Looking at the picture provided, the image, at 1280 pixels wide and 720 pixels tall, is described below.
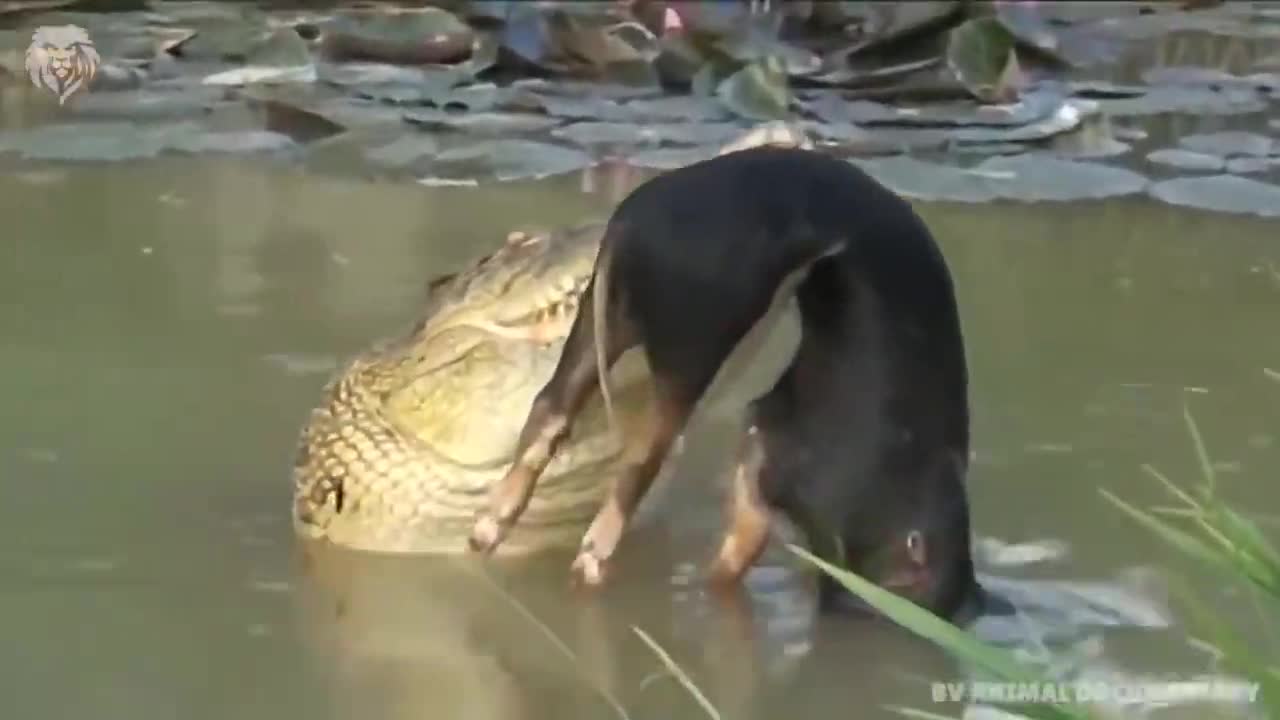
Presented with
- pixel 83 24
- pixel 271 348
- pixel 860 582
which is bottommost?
pixel 83 24

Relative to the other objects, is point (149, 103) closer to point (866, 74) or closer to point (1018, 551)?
point (866, 74)

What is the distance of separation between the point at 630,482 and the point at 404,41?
3626 millimetres

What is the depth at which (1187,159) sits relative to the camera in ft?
14.0

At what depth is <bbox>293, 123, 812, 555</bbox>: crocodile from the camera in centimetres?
219

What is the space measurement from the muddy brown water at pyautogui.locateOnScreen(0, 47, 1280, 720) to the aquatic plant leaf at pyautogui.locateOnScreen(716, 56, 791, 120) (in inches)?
35.4

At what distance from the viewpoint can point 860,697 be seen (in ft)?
6.11

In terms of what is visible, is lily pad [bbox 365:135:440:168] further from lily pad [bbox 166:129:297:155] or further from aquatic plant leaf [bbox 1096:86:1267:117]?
aquatic plant leaf [bbox 1096:86:1267:117]

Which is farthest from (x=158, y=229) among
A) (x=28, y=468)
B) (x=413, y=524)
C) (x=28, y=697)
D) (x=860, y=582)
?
(x=860, y=582)

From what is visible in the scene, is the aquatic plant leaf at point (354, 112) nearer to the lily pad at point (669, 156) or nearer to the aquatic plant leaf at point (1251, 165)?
the lily pad at point (669, 156)

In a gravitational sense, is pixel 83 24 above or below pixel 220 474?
below

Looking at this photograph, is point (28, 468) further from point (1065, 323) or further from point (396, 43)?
point (396, 43)

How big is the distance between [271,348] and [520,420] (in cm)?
73

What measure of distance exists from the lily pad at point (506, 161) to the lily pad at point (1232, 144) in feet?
3.77

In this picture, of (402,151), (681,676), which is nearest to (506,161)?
(402,151)
